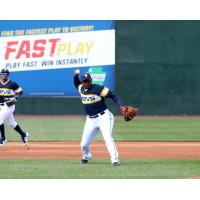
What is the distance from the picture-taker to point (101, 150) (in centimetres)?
1747

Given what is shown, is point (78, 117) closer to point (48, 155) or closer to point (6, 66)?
point (6, 66)

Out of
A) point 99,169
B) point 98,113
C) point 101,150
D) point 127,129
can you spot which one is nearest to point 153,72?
point 127,129

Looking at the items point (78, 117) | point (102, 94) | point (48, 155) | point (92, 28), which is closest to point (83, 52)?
point (92, 28)

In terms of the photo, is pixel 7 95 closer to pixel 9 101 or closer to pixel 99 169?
pixel 9 101

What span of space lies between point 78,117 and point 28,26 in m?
5.14

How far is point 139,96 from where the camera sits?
31938 mm

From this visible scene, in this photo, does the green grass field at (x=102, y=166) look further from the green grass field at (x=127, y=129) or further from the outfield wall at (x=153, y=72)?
the outfield wall at (x=153, y=72)

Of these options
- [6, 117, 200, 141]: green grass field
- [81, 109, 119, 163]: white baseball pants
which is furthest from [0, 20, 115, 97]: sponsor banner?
[81, 109, 119, 163]: white baseball pants

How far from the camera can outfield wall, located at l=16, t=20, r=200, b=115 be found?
3175cm

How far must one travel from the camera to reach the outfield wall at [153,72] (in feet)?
104

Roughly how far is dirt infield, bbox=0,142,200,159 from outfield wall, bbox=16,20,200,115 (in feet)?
40.3

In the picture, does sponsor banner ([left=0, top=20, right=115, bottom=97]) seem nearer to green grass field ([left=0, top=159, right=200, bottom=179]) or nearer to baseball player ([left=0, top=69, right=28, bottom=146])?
baseball player ([left=0, top=69, right=28, bottom=146])

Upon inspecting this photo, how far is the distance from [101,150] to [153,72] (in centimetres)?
1488

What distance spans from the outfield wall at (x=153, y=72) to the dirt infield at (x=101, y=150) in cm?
1228
